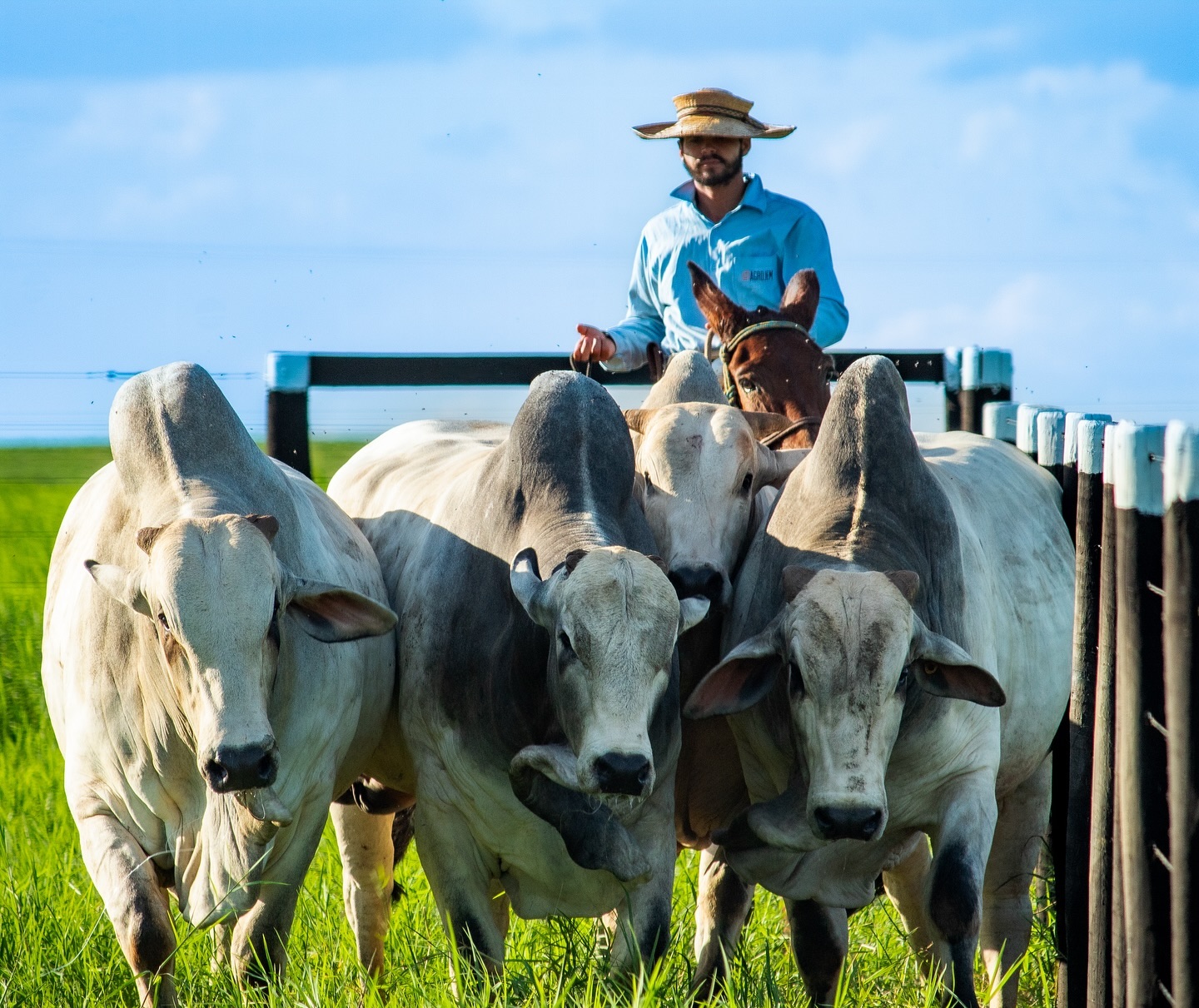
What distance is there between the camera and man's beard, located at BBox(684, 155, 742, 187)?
6262mm

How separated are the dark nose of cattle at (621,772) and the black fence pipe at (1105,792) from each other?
1196 mm

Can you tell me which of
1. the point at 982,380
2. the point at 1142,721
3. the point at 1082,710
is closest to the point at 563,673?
the point at 1142,721

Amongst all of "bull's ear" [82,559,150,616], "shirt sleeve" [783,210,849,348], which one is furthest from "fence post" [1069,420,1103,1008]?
"bull's ear" [82,559,150,616]

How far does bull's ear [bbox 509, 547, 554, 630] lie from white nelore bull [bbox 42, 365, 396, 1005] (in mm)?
374

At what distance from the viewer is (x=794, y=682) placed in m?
3.83

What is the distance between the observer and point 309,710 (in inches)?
161

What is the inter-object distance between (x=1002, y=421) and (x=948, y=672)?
224 centimetres

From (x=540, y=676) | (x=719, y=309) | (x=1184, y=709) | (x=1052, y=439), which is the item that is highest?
(x=719, y=309)

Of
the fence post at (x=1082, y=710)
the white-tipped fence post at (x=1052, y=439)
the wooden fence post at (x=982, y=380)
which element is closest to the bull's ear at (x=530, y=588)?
the fence post at (x=1082, y=710)

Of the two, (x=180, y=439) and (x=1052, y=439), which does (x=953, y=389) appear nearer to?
(x=1052, y=439)

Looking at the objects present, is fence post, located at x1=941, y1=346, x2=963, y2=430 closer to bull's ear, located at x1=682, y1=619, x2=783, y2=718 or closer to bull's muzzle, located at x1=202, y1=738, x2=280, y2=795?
bull's ear, located at x1=682, y1=619, x2=783, y2=718

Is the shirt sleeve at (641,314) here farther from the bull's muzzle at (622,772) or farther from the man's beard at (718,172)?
the bull's muzzle at (622,772)

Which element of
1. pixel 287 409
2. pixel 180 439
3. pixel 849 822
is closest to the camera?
pixel 849 822

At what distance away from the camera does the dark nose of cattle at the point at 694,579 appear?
4203mm
